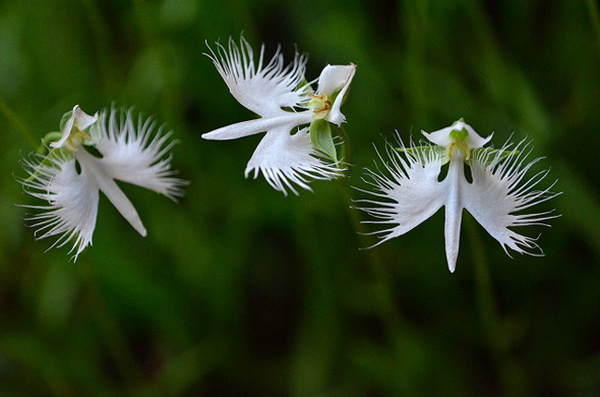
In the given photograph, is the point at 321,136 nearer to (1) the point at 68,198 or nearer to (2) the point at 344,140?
(2) the point at 344,140

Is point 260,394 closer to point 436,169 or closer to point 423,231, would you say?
point 423,231

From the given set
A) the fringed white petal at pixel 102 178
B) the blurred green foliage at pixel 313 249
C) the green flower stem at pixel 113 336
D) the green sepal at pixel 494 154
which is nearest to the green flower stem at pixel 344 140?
the green sepal at pixel 494 154

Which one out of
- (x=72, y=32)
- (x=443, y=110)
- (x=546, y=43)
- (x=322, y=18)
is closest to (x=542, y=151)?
(x=443, y=110)

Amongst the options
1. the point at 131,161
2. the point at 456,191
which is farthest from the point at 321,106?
the point at 131,161

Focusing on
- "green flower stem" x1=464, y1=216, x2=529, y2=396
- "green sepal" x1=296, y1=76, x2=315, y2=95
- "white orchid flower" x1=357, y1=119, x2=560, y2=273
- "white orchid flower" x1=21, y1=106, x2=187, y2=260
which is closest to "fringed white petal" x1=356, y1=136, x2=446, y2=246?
"white orchid flower" x1=357, y1=119, x2=560, y2=273

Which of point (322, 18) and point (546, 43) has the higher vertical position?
point (322, 18)

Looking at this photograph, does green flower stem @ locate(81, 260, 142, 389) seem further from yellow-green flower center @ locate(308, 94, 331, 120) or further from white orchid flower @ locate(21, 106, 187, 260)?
yellow-green flower center @ locate(308, 94, 331, 120)

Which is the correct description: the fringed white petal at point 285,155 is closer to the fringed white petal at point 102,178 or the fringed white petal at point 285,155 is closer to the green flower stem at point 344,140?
the green flower stem at point 344,140
